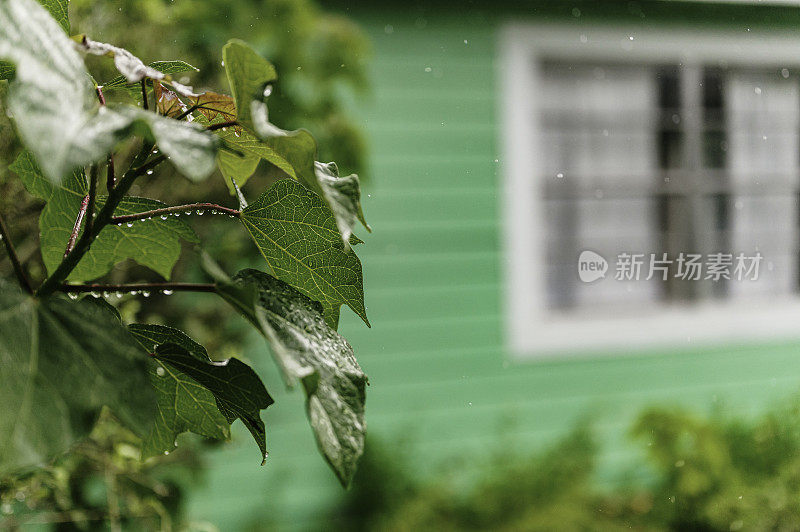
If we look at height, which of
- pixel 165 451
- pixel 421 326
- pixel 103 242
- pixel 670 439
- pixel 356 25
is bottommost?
pixel 670 439

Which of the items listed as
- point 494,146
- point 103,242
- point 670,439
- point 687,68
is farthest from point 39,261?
point 687,68

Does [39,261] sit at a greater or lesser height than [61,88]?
lesser

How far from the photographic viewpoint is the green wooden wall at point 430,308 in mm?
2027

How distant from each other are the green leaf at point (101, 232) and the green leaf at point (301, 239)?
0.05 m

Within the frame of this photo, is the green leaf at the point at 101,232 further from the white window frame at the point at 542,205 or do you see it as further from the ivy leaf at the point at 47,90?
the white window frame at the point at 542,205

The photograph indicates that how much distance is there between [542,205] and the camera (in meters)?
2.58

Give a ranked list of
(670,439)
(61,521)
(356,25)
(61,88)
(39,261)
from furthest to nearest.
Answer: (670,439) → (356,25) → (39,261) → (61,521) → (61,88)

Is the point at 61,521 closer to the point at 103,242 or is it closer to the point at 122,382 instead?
the point at 103,242

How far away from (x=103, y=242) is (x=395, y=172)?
1711 mm

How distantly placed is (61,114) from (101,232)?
0.22 m

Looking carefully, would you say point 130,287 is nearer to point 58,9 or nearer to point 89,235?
point 89,235

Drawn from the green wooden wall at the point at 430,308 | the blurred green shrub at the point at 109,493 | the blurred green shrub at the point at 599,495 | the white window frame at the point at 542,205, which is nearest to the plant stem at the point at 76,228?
the blurred green shrub at the point at 109,493

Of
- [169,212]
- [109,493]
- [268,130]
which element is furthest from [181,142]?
[109,493]

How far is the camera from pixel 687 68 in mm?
2469
